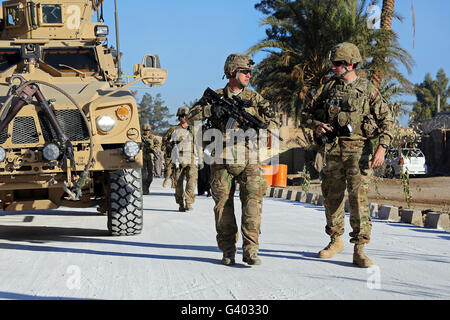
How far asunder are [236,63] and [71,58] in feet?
13.9

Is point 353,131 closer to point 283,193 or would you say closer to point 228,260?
point 228,260

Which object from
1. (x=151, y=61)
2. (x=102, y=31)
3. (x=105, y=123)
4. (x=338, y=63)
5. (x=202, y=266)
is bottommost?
(x=202, y=266)

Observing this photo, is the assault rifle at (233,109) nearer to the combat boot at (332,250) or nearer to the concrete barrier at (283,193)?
the combat boot at (332,250)

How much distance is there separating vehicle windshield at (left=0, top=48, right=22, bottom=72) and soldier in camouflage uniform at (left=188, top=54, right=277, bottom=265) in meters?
4.16

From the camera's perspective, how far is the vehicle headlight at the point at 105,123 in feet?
29.5

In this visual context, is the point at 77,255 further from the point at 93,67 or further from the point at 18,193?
the point at 93,67

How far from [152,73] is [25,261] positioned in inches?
135

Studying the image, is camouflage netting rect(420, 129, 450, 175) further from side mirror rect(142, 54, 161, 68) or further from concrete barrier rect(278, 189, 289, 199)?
side mirror rect(142, 54, 161, 68)

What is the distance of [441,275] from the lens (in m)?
6.64

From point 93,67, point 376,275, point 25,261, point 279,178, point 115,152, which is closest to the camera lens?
point 376,275

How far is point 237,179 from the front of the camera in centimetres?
734

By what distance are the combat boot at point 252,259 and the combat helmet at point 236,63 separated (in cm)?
169

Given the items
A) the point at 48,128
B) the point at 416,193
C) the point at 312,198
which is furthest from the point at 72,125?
the point at 416,193

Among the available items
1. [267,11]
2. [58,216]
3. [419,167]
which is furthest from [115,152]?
[267,11]
